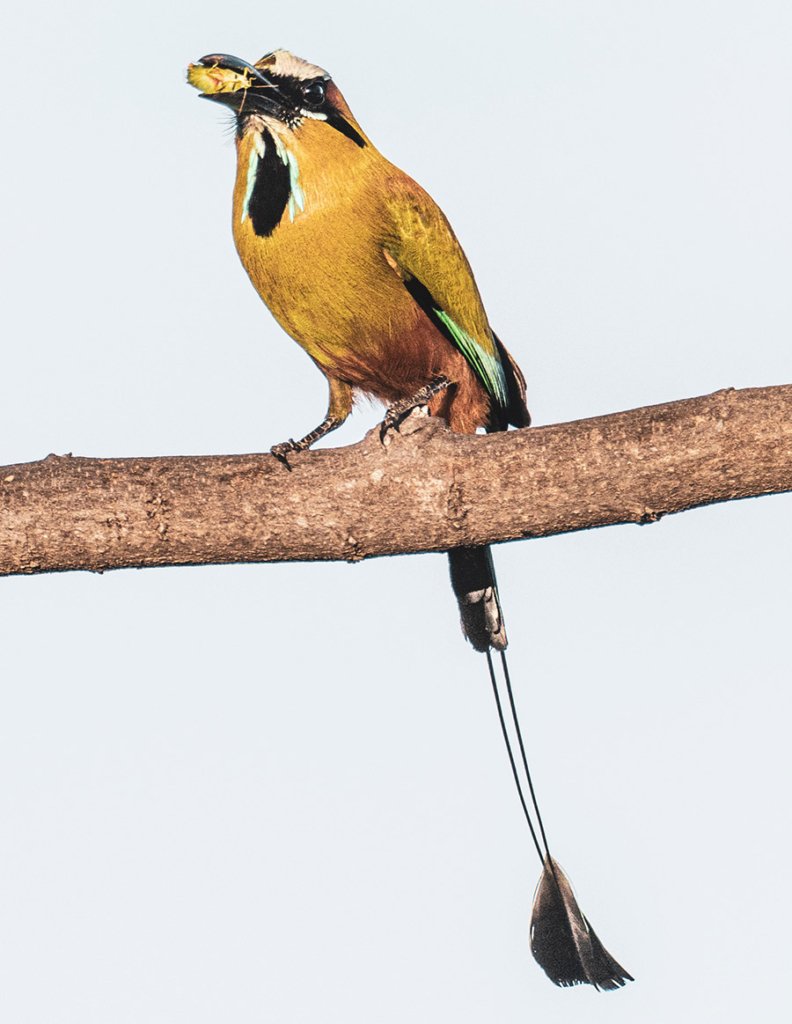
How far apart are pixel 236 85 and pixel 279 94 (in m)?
0.16

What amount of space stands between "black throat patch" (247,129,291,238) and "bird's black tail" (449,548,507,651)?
117 cm

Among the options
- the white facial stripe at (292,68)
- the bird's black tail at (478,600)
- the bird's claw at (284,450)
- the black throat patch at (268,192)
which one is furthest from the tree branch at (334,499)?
the white facial stripe at (292,68)

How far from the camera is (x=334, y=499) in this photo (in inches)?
120

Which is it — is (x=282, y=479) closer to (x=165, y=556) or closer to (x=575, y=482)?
(x=165, y=556)

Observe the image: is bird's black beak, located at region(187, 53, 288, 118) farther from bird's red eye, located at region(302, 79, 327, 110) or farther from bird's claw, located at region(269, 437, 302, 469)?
bird's claw, located at region(269, 437, 302, 469)

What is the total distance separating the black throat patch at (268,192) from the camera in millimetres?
3787

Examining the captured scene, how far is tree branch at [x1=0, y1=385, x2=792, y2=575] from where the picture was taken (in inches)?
115

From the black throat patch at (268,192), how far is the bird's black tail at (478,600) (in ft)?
3.85

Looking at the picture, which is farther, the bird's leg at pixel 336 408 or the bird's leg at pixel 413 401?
the bird's leg at pixel 336 408

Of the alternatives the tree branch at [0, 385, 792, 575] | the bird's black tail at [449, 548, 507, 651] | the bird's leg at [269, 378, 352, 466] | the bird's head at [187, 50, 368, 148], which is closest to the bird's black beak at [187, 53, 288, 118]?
the bird's head at [187, 50, 368, 148]

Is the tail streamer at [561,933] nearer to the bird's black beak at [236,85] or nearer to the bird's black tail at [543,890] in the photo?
the bird's black tail at [543,890]

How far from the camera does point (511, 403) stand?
436 centimetres

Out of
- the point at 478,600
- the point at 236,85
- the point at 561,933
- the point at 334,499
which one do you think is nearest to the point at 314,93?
the point at 236,85

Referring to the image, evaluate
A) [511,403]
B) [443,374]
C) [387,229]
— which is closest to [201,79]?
[387,229]
